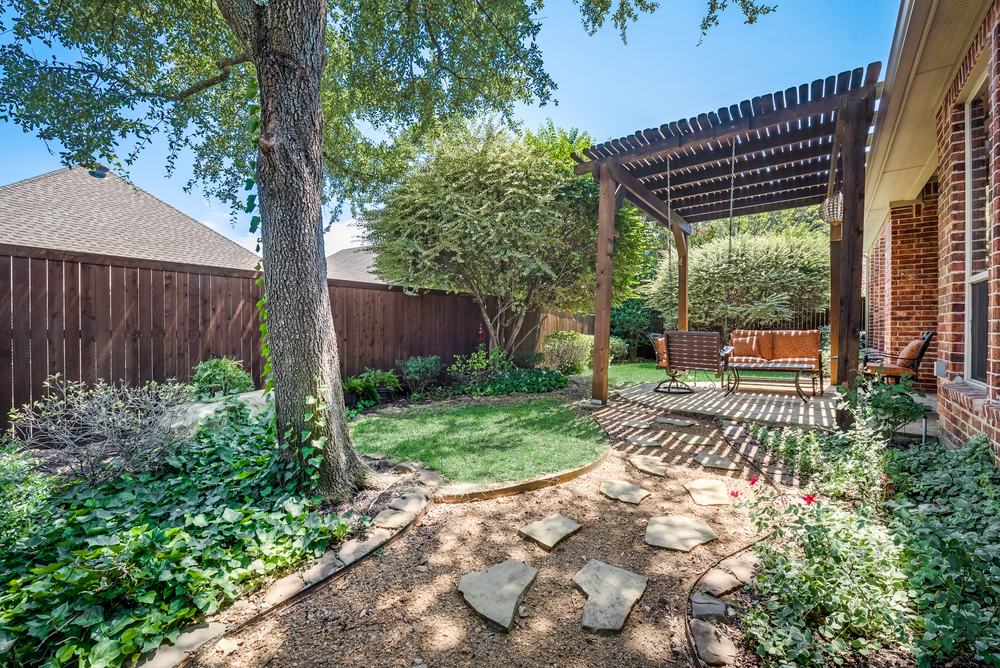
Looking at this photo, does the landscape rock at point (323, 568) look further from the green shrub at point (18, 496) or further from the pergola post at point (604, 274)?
the pergola post at point (604, 274)

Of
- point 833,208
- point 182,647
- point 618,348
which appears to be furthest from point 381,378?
point 618,348

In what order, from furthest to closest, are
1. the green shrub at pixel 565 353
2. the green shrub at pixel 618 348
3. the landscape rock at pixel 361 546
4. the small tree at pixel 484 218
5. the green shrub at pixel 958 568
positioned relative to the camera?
the green shrub at pixel 618 348
the green shrub at pixel 565 353
the small tree at pixel 484 218
the landscape rock at pixel 361 546
the green shrub at pixel 958 568

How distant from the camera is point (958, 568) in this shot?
4.19 feet

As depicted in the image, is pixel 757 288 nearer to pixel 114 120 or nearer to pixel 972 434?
pixel 972 434

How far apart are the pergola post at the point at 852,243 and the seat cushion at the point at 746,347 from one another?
2768mm

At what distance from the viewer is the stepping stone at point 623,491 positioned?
2874 mm

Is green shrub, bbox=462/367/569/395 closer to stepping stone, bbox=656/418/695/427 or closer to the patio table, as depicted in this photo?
stepping stone, bbox=656/418/695/427

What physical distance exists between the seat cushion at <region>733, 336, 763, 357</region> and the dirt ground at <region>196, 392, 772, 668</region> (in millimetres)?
4861

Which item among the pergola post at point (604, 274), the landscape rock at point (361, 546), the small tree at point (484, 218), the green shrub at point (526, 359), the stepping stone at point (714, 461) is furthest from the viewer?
the green shrub at point (526, 359)

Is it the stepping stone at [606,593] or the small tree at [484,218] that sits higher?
the small tree at [484,218]

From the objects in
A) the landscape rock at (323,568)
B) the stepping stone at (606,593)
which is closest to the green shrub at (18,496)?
the landscape rock at (323,568)

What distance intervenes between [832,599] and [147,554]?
105 inches

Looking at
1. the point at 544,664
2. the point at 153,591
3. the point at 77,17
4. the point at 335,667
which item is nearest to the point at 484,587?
the point at 544,664

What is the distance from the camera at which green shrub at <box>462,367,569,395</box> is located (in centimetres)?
689
